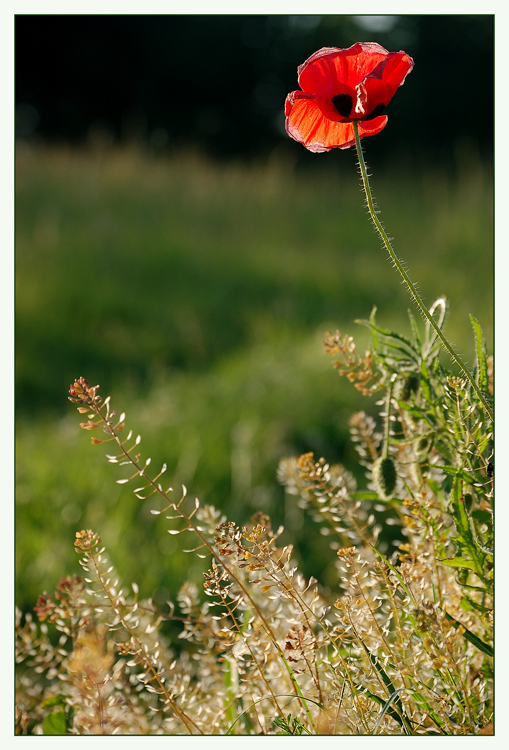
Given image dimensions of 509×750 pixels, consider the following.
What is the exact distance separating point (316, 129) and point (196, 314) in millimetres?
2735

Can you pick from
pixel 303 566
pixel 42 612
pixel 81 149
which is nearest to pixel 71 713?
pixel 42 612

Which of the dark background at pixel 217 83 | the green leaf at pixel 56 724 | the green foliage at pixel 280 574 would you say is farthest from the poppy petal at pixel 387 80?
the dark background at pixel 217 83

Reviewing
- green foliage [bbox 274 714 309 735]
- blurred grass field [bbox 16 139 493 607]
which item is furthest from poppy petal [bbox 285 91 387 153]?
blurred grass field [bbox 16 139 493 607]

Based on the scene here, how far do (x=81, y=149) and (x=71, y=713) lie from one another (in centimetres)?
562

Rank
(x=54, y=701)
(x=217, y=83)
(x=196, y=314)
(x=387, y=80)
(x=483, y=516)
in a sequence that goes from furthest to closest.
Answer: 1. (x=217, y=83)
2. (x=196, y=314)
3. (x=54, y=701)
4. (x=483, y=516)
5. (x=387, y=80)

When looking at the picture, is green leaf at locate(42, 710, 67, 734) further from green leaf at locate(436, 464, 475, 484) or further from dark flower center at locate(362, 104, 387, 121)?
dark flower center at locate(362, 104, 387, 121)

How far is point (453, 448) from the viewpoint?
25.8 inches

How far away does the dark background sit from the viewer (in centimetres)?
739

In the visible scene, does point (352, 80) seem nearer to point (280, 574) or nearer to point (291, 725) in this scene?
point (280, 574)

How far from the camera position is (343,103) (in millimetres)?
542

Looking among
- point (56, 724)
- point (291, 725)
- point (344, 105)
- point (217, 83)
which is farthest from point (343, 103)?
point (217, 83)

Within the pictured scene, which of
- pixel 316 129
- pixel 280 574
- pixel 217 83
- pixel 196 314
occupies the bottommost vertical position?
pixel 196 314

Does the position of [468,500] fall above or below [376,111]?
below

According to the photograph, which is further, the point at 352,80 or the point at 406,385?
the point at 406,385
